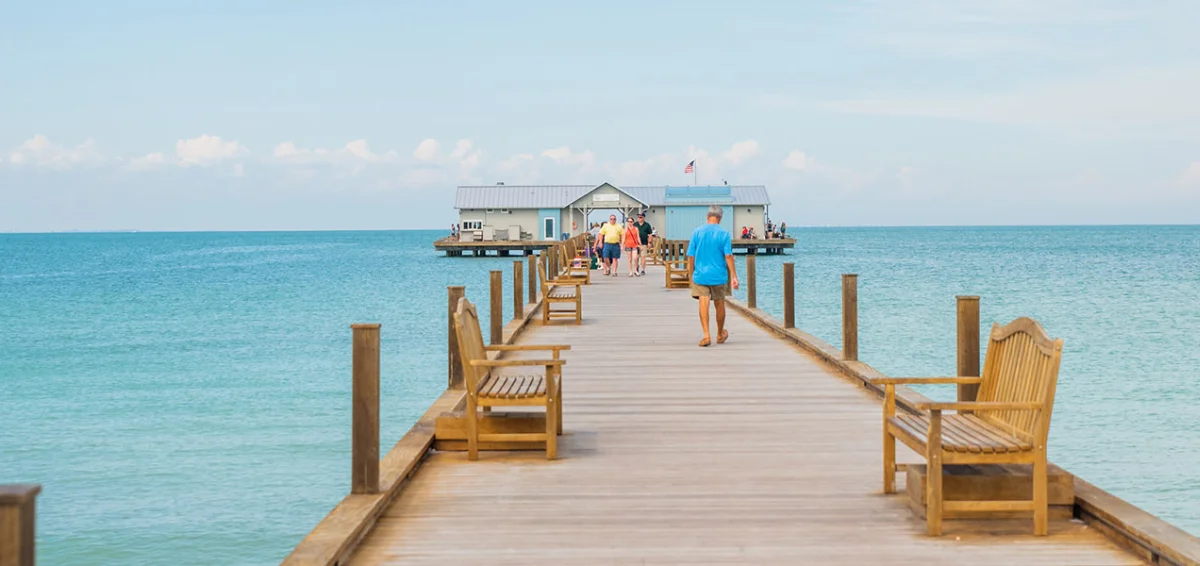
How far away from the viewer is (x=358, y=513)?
209 inches

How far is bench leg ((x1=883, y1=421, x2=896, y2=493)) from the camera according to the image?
591 centimetres

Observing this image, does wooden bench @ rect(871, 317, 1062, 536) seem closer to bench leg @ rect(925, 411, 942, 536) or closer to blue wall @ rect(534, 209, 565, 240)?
bench leg @ rect(925, 411, 942, 536)

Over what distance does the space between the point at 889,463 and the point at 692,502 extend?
1.03 m

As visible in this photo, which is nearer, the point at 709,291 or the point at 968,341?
the point at 968,341

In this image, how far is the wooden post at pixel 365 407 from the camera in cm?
567

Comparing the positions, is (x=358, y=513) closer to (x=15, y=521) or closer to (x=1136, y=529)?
(x=15, y=521)

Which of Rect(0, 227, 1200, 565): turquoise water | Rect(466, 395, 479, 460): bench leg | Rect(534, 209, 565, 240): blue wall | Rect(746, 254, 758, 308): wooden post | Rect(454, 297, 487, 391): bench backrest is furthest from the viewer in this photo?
Rect(534, 209, 565, 240): blue wall

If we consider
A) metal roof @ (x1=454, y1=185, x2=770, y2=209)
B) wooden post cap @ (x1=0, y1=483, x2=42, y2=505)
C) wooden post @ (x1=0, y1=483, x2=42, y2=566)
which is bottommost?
wooden post @ (x1=0, y1=483, x2=42, y2=566)

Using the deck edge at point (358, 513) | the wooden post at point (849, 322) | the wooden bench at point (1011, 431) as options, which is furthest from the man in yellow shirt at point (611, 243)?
the wooden bench at point (1011, 431)

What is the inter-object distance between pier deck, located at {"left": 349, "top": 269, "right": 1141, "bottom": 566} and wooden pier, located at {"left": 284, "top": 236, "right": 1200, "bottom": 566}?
0.01m

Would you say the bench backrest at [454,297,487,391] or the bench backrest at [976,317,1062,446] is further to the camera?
the bench backrest at [454,297,487,391]

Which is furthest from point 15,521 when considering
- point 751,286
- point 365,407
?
point 751,286

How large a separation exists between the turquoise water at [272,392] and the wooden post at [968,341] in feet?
17.8

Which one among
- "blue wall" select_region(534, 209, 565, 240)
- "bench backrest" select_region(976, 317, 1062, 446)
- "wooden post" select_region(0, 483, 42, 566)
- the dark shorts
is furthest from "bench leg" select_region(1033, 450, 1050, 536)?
"blue wall" select_region(534, 209, 565, 240)
